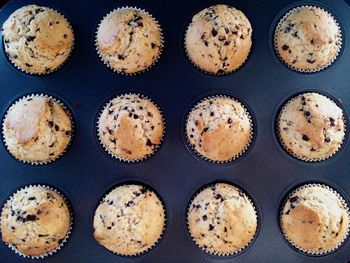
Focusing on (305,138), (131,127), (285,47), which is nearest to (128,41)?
(131,127)

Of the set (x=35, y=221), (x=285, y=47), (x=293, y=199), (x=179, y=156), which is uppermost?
(x=285, y=47)

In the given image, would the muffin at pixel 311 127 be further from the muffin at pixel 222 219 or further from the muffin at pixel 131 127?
the muffin at pixel 131 127

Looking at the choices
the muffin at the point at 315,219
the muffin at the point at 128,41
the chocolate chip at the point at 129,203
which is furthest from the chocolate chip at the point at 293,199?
the muffin at the point at 128,41

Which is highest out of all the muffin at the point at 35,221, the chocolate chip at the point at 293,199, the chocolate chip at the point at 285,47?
the chocolate chip at the point at 285,47

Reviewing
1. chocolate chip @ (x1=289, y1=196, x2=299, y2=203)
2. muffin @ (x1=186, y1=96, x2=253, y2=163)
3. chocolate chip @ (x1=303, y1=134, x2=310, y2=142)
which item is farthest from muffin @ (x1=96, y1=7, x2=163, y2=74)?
chocolate chip @ (x1=289, y1=196, x2=299, y2=203)

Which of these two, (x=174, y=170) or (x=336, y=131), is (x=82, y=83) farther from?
(x=336, y=131)

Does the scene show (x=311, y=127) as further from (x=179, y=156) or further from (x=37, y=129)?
(x=37, y=129)

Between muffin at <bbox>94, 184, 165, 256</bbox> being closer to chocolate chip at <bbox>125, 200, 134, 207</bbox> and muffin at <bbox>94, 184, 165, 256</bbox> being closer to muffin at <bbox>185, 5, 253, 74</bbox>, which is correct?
chocolate chip at <bbox>125, 200, 134, 207</bbox>

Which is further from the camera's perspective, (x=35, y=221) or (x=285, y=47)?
(x=285, y=47)
